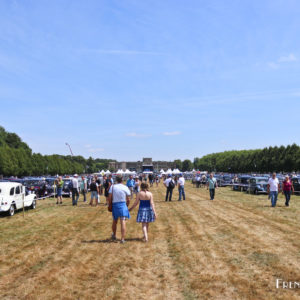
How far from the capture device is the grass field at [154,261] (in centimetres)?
559

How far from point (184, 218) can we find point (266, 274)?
25.0ft

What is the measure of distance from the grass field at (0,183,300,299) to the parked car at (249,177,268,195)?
1586 centimetres

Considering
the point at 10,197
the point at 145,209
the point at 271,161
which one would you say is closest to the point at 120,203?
the point at 145,209

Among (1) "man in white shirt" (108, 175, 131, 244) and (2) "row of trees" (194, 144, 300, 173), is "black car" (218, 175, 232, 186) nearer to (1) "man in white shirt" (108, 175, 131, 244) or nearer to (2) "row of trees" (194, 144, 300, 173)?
(2) "row of trees" (194, 144, 300, 173)

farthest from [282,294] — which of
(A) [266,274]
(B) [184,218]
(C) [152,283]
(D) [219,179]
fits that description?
(D) [219,179]

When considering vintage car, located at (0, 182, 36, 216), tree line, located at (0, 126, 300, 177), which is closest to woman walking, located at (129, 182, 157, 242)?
vintage car, located at (0, 182, 36, 216)

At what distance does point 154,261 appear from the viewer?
7348 mm

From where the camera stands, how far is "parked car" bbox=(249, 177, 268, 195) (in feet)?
91.6

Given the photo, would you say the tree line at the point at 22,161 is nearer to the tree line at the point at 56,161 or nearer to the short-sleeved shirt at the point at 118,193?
the tree line at the point at 56,161

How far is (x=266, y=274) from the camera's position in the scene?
635cm

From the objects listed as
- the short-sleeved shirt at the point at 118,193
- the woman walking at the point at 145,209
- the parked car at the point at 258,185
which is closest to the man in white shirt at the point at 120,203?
the short-sleeved shirt at the point at 118,193

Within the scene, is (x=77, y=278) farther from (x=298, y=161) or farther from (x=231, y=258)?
(x=298, y=161)

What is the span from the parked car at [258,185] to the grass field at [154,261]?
1586 centimetres

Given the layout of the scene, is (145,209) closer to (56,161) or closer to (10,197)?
(10,197)
